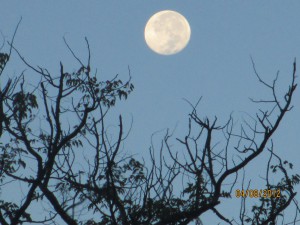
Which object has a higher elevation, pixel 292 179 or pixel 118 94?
pixel 118 94

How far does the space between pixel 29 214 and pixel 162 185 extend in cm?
308

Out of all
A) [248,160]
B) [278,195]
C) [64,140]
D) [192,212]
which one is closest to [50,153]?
[64,140]

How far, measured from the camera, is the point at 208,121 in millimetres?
9453

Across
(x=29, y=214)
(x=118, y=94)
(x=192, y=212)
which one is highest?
(x=118, y=94)

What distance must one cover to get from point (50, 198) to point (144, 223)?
184 cm

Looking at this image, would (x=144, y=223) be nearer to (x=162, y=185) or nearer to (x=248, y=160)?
(x=162, y=185)

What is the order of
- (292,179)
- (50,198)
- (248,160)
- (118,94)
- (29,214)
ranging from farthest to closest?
(292,179), (118,94), (29,214), (50,198), (248,160)

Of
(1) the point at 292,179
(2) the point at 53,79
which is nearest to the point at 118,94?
(2) the point at 53,79

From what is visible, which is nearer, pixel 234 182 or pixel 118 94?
pixel 234 182

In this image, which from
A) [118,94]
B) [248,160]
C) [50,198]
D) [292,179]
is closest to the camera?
[248,160]

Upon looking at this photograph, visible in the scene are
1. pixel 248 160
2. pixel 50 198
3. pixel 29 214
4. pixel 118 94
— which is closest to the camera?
pixel 248 160

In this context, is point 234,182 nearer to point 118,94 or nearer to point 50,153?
point 50,153

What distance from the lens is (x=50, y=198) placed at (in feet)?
33.8

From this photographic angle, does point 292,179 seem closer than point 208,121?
No
